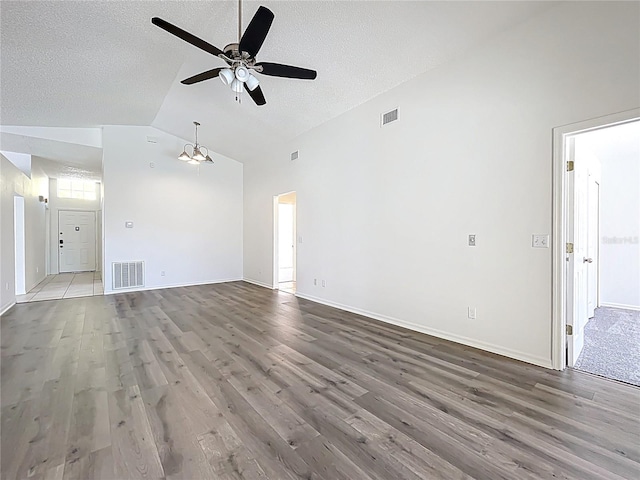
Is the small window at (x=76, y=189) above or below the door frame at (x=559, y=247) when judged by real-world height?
above

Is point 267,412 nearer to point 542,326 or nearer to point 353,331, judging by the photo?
point 353,331

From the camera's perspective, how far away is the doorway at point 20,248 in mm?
6258

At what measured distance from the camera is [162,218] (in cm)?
722

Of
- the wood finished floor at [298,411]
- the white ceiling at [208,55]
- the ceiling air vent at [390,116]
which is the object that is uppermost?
the white ceiling at [208,55]

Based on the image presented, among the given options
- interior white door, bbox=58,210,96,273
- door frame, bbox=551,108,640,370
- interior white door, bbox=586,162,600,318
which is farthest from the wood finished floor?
interior white door, bbox=58,210,96,273

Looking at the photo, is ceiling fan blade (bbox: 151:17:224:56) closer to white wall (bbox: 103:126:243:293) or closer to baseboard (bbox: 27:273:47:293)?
white wall (bbox: 103:126:243:293)

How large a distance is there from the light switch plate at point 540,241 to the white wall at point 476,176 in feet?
0.16

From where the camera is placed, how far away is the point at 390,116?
423 centimetres

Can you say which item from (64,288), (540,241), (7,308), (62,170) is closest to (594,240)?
(540,241)

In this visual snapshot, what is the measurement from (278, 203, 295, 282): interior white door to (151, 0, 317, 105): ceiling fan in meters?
5.27

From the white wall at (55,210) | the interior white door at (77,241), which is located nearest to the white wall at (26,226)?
the white wall at (55,210)

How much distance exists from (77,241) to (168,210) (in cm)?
534

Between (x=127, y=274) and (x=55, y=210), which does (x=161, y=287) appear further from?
(x=55, y=210)

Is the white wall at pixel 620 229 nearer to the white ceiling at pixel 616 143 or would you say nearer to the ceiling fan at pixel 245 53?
the white ceiling at pixel 616 143
